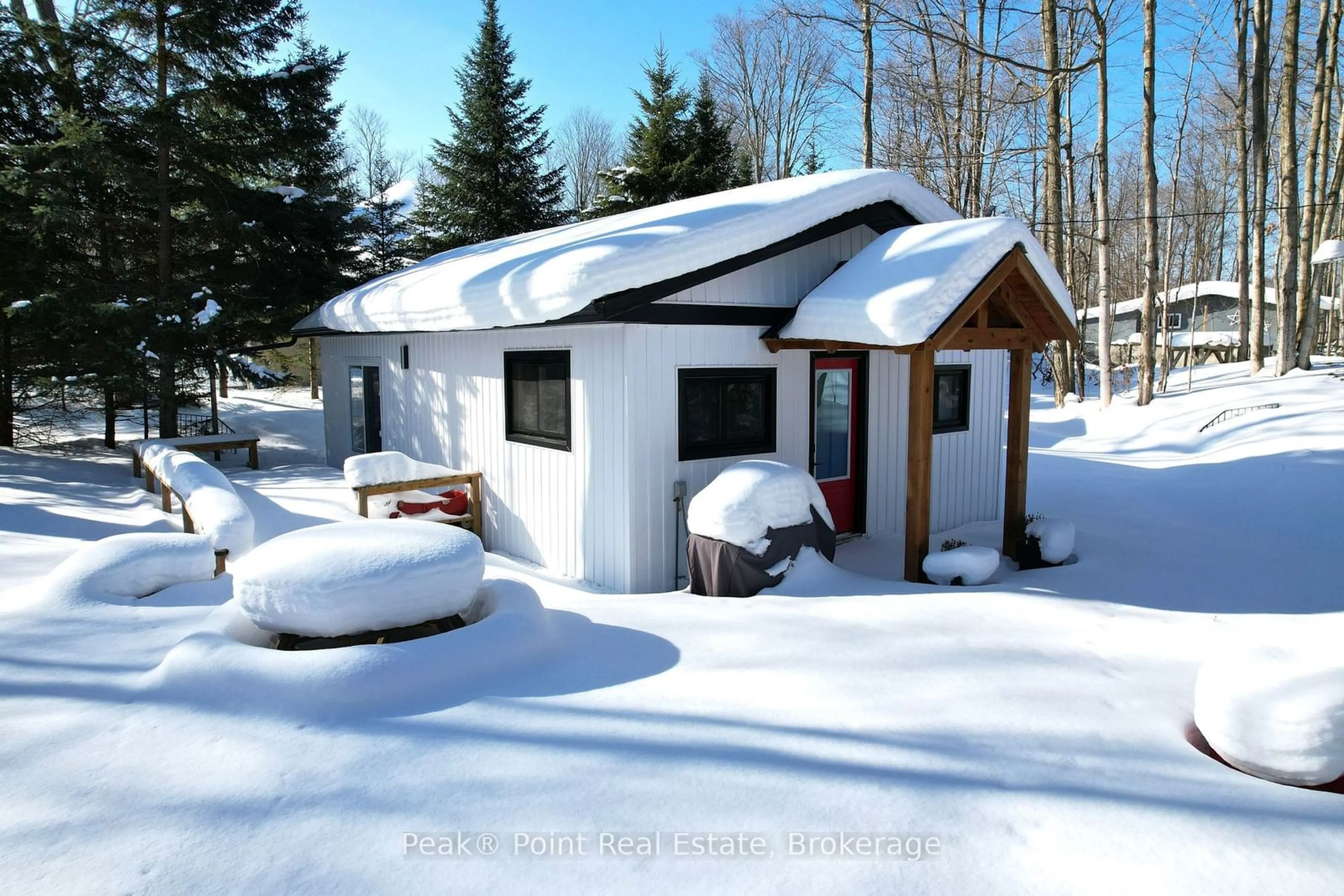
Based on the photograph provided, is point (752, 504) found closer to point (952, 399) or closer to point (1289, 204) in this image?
point (952, 399)

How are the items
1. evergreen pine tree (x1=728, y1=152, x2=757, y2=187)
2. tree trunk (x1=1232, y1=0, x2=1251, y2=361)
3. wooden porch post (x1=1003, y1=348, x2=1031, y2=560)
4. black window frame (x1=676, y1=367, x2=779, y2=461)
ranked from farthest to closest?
1. evergreen pine tree (x1=728, y1=152, x2=757, y2=187)
2. tree trunk (x1=1232, y1=0, x2=1251, y2=361)
3. wooden porch post (x1=1003, y1=348, x2=1031, y2=560)
4. black window frame (x1=676, y1=367, x2=779, y2=461)

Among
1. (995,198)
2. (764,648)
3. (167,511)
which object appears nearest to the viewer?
(764,648)

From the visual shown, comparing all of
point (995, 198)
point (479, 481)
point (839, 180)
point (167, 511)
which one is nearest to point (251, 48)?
point (167, 511)

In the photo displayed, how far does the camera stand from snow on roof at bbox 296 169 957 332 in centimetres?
557

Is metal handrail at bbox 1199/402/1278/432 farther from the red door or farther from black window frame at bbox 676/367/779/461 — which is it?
black window frame at bbox 676/367/779/461

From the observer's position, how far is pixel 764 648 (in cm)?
421

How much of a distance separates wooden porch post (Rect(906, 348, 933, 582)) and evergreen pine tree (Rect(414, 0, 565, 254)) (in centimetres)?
1684

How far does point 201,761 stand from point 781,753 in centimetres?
220

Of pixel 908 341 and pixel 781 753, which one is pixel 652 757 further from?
pixel 908 341

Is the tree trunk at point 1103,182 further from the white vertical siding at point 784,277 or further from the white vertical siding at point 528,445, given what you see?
the white vertical siding at point 528,445

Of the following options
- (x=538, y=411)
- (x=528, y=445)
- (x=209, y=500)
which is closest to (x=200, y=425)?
(x=209, y=500)

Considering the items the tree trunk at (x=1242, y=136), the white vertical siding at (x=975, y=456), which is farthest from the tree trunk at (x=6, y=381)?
the tree trunk at (x=1242, y=136)

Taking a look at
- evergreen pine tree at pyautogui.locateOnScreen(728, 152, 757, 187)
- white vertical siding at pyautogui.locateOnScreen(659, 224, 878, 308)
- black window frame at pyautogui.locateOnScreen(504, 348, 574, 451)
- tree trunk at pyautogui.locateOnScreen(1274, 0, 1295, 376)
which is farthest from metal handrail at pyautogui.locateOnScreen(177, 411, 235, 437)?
tree trunk at pyautogui.locateOnScreen(1274, 0, 1295, 376)

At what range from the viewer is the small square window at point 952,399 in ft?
27.1
